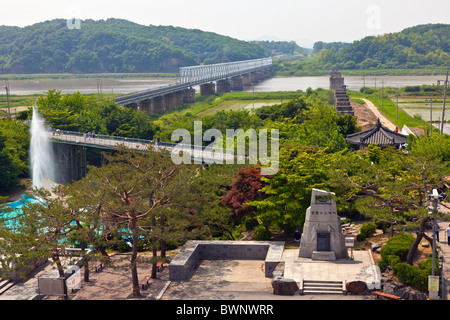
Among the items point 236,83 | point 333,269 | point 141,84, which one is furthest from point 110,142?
point 141,84

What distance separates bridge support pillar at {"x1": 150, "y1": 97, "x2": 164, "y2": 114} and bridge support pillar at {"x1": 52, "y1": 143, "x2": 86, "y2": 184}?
33.0 m

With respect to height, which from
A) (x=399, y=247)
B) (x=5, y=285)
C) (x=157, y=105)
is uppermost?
(x=157, y=105)

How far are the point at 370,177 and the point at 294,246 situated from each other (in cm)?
630

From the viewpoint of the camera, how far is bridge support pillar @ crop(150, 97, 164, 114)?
9707 centimetres

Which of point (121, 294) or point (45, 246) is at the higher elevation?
point (45, 246)

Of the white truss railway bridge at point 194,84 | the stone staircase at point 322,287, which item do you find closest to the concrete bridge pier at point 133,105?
the white truss railway bridge at point 194,84

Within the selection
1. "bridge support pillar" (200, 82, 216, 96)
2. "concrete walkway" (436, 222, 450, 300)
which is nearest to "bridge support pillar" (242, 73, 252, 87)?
"bridge support pillar" (200, 82, 216, 96)

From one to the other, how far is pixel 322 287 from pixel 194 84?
327 feet

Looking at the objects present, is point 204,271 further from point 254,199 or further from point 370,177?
point 370,177

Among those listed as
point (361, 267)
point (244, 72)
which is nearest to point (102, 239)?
point (361, 267)

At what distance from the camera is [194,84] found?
4727 inches

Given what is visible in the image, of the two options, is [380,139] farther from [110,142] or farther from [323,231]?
[110,142]

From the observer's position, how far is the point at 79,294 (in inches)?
1000

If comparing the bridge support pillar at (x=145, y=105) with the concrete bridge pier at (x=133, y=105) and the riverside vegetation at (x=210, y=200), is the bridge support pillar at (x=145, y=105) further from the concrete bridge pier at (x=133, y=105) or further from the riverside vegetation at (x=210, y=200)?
the riverside vegetation at (x=210, y=200)
